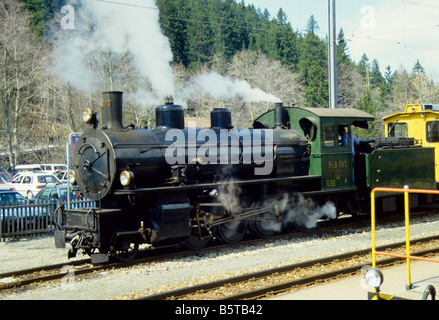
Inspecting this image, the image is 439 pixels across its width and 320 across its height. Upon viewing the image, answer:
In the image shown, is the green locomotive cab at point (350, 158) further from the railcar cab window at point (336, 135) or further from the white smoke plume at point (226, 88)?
the white smoke plume at point (226, 88)

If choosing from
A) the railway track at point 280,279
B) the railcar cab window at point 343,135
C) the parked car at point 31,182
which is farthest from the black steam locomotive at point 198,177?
the parked car at point 31,182

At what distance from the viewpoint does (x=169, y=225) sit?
9.91 m

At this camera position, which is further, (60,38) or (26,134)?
(26,134)

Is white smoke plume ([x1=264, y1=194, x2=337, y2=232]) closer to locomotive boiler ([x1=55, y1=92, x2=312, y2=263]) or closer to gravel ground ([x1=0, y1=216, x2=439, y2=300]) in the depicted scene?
locomotive boiler ([x1=55, y1=92, x2=312, y2=263])

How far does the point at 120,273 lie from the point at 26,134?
29.3 m

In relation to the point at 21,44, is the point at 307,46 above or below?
above

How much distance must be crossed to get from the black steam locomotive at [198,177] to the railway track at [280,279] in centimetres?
243

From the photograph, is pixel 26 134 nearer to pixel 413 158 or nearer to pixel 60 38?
pixel 60 38

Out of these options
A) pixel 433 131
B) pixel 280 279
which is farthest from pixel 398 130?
pixel 280 279

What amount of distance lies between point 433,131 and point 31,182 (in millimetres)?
19793

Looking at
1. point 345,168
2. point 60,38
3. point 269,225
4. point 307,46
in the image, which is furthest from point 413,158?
point 307,46

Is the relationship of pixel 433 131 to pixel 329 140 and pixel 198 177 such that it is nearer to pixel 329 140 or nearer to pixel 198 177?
pixel 329 140

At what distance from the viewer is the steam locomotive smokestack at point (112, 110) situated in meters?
10.1
